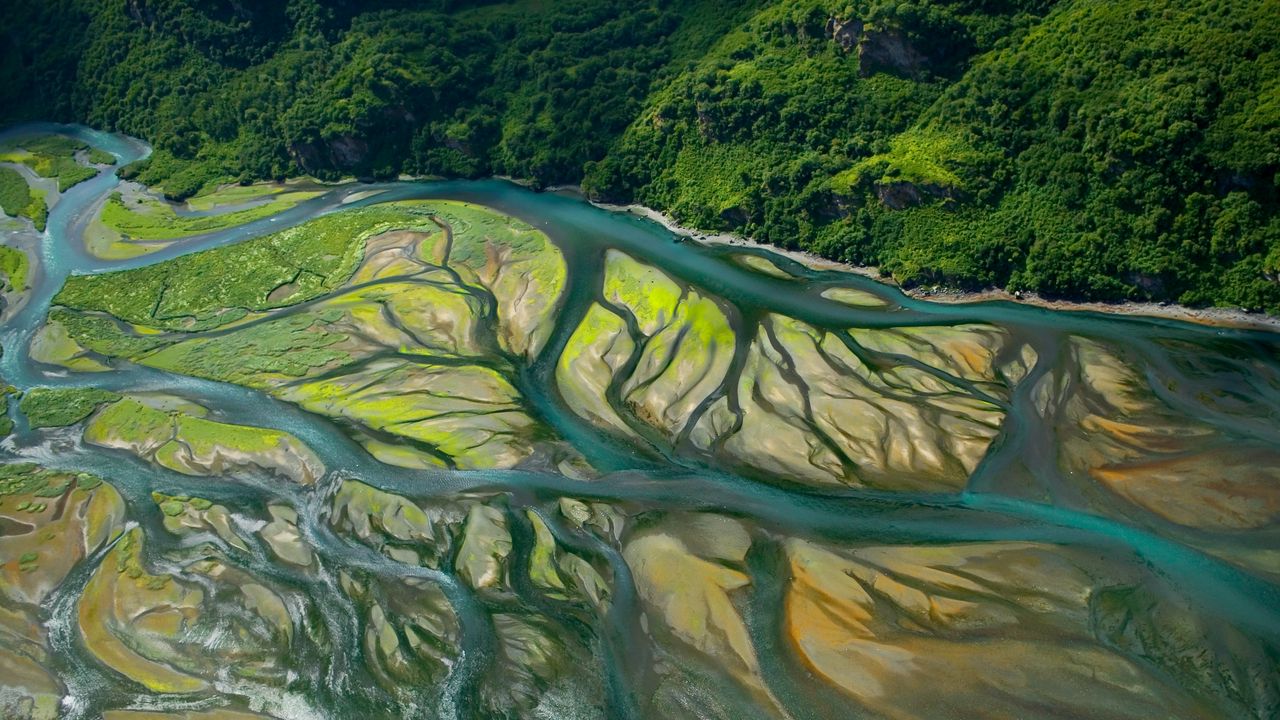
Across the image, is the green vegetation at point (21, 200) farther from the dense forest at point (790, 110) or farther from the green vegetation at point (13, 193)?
the dense forest at point (790, 110)

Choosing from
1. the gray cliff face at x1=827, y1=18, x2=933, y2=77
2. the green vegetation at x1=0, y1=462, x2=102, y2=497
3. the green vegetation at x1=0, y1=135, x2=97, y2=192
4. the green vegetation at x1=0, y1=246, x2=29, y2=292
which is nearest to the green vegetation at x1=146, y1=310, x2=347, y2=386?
the green vegetation at x1=0, y1=462, x2=102, y2=497

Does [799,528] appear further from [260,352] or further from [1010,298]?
[260,352]

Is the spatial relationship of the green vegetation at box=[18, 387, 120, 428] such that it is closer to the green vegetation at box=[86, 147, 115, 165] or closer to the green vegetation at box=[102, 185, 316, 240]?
the green vegetation at box=[102, 185, 316, 240]

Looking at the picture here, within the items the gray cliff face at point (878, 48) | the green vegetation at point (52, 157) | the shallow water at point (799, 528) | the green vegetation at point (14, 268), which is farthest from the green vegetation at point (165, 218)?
the gray cliff face at point (878, 48)

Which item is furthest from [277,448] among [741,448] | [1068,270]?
[1068,270]

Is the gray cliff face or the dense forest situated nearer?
the dense forest

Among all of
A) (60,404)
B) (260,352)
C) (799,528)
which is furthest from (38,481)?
(799,528)

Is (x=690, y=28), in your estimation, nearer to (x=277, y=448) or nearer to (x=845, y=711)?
(x=277, y=448)

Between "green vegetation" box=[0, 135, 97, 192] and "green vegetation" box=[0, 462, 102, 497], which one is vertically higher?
"green vegetation" box=[0, 135, 97, 192]
